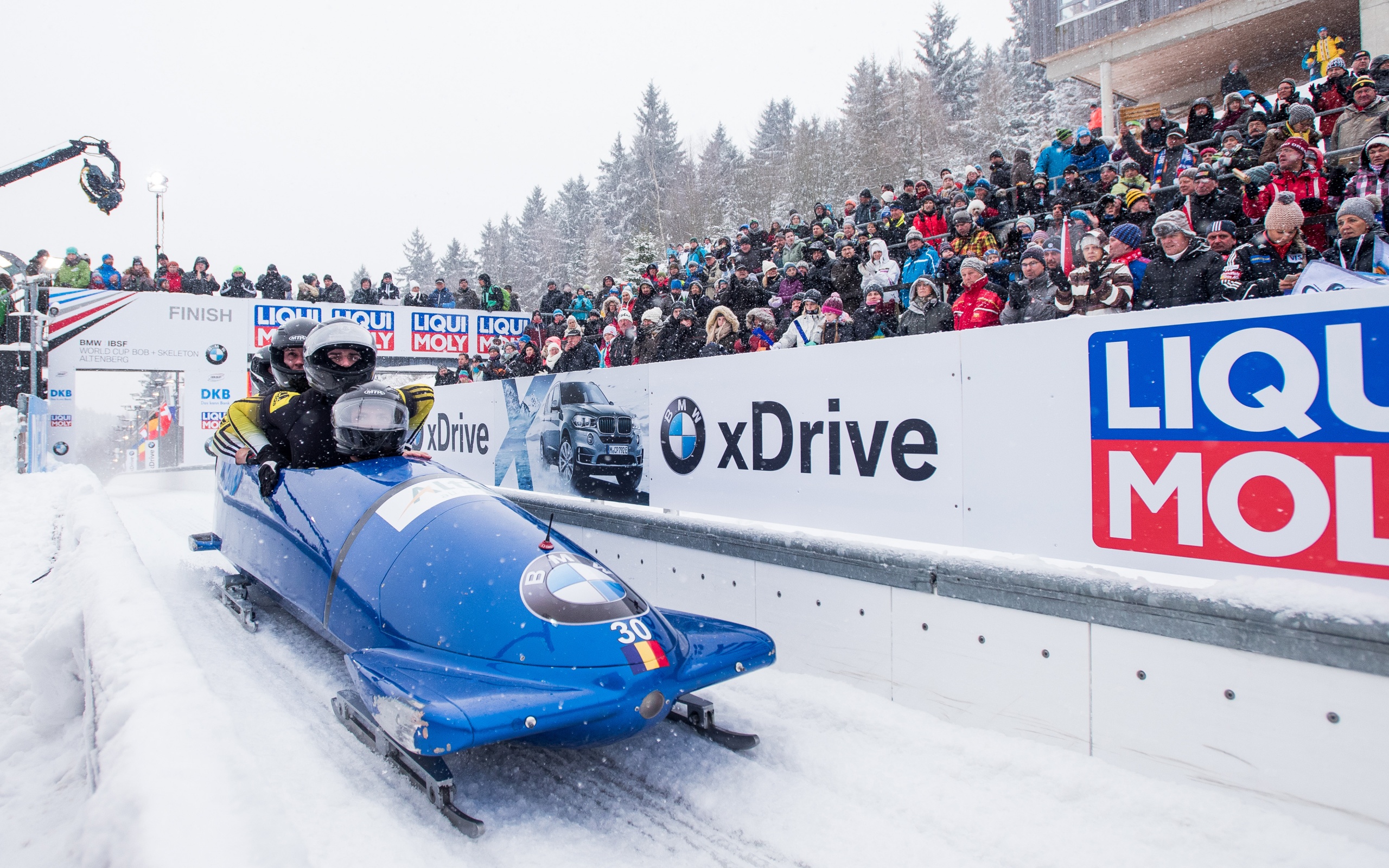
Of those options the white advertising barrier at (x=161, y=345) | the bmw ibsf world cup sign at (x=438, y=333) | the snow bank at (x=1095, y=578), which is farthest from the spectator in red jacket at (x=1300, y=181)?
the white advertising barrier at (x=161, y=345)

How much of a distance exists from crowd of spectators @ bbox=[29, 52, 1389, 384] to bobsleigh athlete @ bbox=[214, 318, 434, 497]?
2309 millimetres

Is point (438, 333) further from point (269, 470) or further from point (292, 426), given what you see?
point (269, 470)

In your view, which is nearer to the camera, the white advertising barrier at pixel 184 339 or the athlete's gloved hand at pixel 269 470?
the athlete's gloved hand at pixel 269 470

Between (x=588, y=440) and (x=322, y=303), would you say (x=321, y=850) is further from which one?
(x=322, y=303)

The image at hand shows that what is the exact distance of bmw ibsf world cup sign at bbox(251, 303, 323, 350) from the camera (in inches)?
557

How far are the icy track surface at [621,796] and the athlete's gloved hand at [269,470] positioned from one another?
2.07ft

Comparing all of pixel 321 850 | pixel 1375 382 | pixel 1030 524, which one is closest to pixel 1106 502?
pixel 1030 524

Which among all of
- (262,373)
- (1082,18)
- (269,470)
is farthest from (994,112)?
(269,470)

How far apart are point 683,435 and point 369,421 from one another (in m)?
1.56

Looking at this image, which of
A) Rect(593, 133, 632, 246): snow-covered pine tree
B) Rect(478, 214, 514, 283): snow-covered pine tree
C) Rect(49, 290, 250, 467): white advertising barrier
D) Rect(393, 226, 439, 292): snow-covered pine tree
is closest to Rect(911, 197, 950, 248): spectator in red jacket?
Rect(49, 290, 250, 467): white advertising barrier

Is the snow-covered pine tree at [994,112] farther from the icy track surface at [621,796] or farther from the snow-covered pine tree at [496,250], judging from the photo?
the icy track surface at [621,796]

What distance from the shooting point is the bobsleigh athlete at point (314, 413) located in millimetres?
3619

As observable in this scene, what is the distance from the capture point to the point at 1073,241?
606cm

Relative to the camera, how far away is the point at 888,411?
122 inches
